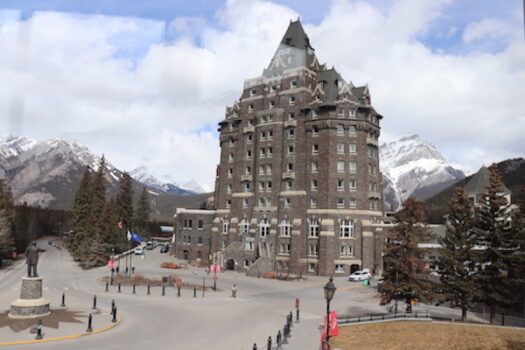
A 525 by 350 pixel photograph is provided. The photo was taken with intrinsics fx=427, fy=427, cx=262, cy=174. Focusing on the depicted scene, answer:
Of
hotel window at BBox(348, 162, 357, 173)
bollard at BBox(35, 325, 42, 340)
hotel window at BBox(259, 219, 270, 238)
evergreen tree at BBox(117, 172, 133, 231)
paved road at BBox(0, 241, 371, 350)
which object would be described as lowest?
paved road at BBox(0, 241, 371, 350)

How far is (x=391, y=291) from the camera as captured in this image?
1315 inches

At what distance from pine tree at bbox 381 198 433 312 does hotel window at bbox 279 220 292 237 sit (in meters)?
35.6

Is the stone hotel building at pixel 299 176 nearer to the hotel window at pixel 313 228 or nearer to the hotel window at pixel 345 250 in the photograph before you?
the hotel window at pixel 313 228

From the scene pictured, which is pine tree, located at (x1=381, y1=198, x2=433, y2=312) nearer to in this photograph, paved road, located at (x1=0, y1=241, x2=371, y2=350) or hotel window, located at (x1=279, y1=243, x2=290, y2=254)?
paved road, located at (x1=0, y1=241, x2=371, y2=350)

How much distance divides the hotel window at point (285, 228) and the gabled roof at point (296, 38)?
32344mm

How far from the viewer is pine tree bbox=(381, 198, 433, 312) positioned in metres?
33.0

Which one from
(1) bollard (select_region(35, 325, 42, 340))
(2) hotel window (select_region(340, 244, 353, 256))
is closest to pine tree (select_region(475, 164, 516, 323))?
(1) bollard (select_region(35, 325, 42, 340))

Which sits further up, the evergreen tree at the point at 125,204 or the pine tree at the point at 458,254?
the evergreen tree at the point at 125,204

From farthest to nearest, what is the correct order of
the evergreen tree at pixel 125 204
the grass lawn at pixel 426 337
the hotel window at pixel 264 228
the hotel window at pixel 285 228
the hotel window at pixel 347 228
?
the evergreen tree at pixel 125 204 → the hotel window at pixel 264 228 → the hotel window at pixel 285 228 → the hotel window at pixel 347 228 → the grass lawn at pixel 426 337

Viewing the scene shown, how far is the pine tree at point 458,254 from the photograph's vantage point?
33969 mm

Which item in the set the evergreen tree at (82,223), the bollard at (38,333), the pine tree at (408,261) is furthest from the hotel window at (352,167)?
the bollard at (38,333)

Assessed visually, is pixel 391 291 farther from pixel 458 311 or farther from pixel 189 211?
pixel 189 211

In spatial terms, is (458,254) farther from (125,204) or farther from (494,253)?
(125,204)

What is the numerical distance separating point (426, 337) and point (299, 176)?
149 feet
